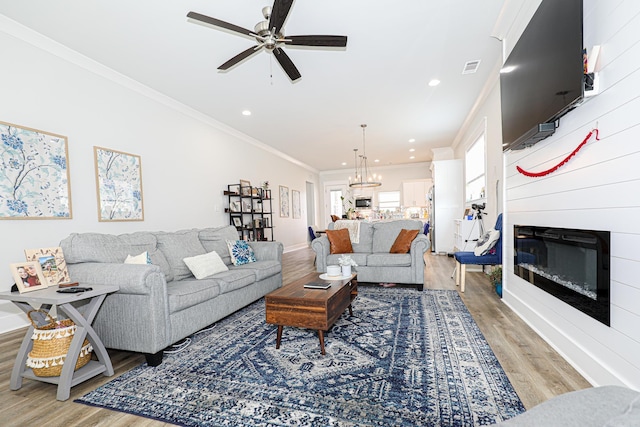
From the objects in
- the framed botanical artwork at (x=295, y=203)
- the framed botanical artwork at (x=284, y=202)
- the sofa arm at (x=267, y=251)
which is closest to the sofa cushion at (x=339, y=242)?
the sofa arm at (x=267, y=251)

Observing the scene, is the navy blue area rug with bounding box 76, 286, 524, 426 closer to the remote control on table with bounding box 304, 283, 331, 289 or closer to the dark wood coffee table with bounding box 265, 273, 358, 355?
the dark wood coffee table with bounding box 265, 273, 358, 355

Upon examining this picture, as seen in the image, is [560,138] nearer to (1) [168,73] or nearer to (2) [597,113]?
(2) [597,113]

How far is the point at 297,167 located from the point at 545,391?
856 cm

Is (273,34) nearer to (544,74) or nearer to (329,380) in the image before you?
(544,74)

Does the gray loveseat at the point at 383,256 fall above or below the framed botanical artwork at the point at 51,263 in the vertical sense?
below

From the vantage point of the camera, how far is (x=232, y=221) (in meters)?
5.92

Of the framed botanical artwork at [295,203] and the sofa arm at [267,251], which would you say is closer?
the sofa arm at [267,251]

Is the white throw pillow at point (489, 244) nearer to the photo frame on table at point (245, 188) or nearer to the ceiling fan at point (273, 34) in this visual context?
the ceiling fan at point (273, 34)

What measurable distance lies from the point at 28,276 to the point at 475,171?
654 centimetres

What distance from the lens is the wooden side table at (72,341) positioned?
5.69 feet

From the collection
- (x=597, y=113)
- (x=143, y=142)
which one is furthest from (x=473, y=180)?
(x=143, y=142)

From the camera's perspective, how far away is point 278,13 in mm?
2150

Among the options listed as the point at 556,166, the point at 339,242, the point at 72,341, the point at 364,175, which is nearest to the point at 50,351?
the point at 72,341

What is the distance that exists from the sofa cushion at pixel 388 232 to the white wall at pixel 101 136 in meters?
3.09
